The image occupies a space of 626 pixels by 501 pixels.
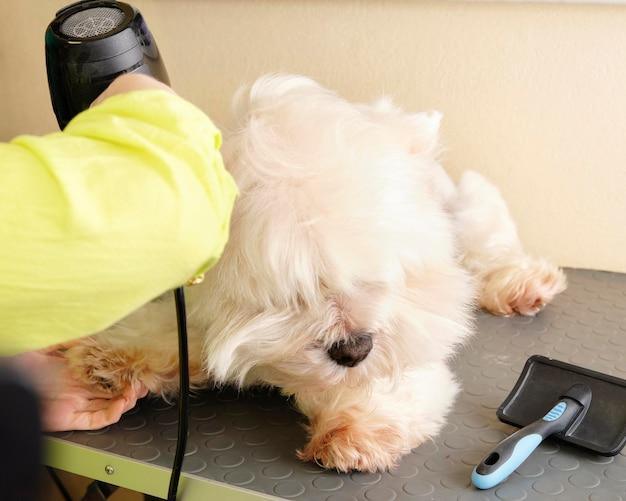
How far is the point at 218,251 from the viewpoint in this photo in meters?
0.57

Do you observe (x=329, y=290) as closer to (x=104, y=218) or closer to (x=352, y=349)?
(x=352, y=349)

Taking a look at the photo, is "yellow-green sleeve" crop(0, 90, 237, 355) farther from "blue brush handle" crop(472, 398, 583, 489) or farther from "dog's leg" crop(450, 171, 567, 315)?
"dog's leg" crop(450, 171, 567, 315)

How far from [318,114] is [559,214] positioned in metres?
0.55

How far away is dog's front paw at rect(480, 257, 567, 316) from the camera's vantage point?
109cm

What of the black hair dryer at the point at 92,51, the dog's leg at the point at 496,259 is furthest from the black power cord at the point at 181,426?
the dog's leg at the point at 496,259

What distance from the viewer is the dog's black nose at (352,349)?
741mm

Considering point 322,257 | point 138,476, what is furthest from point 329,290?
point 138,476

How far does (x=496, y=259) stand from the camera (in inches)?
44.3

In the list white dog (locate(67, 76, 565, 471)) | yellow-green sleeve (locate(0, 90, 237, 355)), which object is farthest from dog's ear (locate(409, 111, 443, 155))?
yellow-green sleeve (locate(0, 90, 237, 355))

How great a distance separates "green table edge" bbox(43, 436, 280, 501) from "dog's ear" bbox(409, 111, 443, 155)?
1.23ft

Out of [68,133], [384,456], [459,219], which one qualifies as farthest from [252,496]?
[459,219]

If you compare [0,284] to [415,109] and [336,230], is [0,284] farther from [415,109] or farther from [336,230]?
[415,109]

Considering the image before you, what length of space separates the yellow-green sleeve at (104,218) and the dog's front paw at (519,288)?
61 cm

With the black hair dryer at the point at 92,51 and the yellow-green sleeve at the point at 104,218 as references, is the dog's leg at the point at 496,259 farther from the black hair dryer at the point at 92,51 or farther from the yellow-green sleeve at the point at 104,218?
the yellow-green sleeve at the point at 104,218
